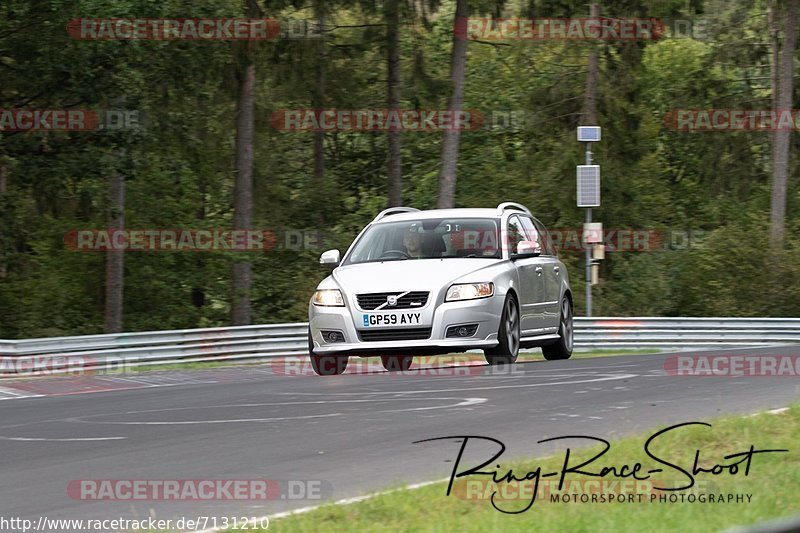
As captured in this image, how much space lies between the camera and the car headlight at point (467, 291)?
15148mm

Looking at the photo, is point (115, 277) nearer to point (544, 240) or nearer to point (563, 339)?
point (544, 240)

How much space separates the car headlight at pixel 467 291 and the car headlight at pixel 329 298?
121 cm

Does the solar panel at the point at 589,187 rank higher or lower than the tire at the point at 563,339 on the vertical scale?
higher

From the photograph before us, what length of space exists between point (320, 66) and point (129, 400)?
95.8ft

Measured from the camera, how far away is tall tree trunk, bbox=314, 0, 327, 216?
40425 millimetres

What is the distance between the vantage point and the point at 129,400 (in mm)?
14031

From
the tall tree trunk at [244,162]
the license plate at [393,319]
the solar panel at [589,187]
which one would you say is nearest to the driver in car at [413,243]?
the license plate at [393,319]

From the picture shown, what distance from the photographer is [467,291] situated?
1521 cm

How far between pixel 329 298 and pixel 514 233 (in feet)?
9.72

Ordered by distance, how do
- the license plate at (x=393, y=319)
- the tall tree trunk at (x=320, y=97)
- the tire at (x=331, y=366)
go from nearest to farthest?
the license plate at (x=393, y=319), the tire at (x=331, y=366), the tall tree trunk at (x=320, y=97)

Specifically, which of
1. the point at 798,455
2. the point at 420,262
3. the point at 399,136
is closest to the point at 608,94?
the point at 399,136

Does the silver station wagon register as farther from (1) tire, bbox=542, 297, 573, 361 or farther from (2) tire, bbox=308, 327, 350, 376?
(1) tire, bbox=542, 297, 573, 361

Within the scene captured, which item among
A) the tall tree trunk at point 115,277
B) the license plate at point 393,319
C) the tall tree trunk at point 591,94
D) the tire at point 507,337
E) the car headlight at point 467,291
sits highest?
the tall tree trunk at point 591,94

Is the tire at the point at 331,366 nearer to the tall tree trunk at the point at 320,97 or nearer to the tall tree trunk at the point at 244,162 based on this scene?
the tall tree trunk at the point at 244,162
